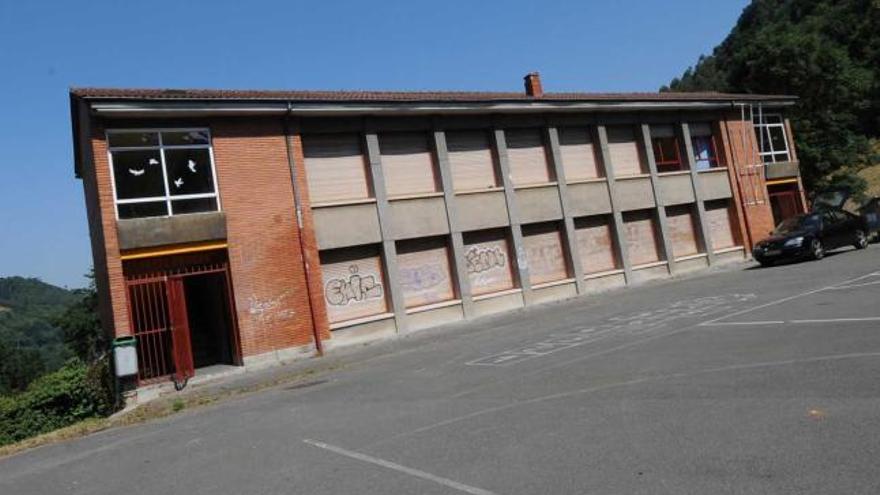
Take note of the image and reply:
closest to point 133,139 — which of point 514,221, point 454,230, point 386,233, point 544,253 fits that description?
point 386,233

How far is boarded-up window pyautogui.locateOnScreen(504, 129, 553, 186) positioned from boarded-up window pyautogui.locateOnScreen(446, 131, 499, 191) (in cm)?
73

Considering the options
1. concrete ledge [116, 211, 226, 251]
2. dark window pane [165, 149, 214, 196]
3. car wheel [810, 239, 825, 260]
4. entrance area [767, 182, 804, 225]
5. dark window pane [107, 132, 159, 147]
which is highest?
dark window pane [107, 132, 159, 147]

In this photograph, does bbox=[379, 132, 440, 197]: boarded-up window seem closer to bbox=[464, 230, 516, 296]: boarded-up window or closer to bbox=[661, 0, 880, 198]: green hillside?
bbox=[464, 230, 516, 296]: boarded-up window

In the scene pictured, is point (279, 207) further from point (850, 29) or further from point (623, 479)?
point (850, 29)

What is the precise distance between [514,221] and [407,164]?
385cm

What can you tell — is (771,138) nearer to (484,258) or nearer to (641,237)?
(641,237)

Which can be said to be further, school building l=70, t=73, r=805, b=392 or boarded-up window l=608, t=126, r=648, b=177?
boarded-up window l=608, t=126, r=648, b=177

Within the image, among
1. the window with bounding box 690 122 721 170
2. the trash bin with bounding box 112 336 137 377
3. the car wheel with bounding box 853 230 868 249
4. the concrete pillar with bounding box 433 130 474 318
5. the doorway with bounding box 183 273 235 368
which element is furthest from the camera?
the window with bounding box 690 122 721 170

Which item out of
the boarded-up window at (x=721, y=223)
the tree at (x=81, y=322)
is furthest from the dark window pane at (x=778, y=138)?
the tree at (x=81, y=322)

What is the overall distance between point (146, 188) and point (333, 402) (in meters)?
8.89

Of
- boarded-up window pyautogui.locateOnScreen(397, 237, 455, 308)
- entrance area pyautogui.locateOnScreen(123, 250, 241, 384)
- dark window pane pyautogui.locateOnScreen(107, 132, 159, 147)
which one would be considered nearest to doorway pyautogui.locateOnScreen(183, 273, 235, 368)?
entrance area pyautogui.locateOnScreen(123, 250, 241, 384)

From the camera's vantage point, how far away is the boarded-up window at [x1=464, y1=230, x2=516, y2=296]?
2225 centimetres

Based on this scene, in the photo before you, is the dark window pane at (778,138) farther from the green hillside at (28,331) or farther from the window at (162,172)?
the green hillside at (28,331)

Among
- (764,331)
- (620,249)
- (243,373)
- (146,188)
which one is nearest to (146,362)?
(243,373)
